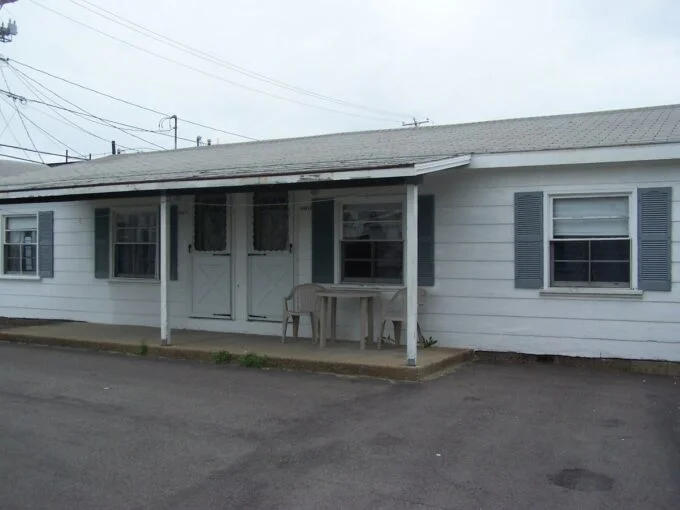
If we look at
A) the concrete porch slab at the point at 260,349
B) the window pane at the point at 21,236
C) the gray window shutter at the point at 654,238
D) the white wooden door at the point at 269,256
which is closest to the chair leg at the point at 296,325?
the concrete porch slab at the point at 260,349

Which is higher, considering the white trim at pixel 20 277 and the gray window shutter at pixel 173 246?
the gray window shutter at pixel 173 246

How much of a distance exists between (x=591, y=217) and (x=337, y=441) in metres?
5.20

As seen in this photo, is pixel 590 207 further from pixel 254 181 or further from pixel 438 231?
pixel 254 181

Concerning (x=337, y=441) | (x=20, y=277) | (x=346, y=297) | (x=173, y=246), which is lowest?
(x=337, y=441)

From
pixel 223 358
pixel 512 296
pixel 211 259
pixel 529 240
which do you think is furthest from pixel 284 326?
pixel 529 240

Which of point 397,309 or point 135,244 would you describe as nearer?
point 397,309

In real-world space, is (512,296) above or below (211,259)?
below

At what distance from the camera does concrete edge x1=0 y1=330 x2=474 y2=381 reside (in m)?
8.36

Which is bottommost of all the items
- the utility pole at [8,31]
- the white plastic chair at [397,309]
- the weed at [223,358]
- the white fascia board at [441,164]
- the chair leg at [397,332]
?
A: the weed at [223,358]

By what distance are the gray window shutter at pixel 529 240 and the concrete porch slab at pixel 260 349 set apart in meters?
1.33

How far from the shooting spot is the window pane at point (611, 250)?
29.9 feet

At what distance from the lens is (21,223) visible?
14445 mm

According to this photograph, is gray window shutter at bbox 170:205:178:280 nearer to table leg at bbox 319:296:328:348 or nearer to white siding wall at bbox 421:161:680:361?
table leg at bbox 319:296:328:348

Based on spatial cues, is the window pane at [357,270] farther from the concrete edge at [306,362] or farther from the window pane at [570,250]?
the window pane at [570,250]
